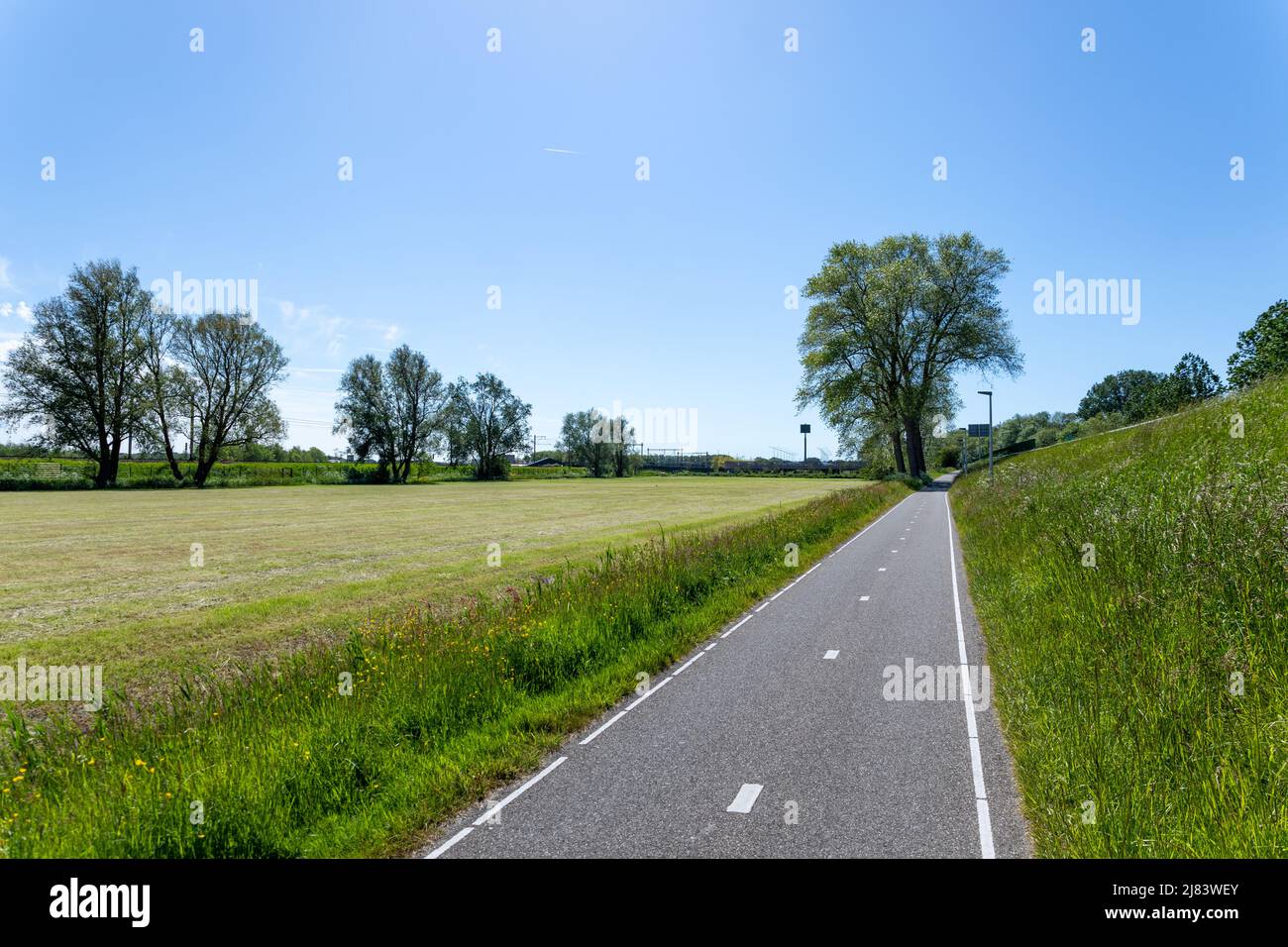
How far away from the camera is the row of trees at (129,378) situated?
59.7 metres

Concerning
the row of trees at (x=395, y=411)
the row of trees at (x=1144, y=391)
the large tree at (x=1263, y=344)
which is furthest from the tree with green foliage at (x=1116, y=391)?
the row of trees at (x=395, y=411)

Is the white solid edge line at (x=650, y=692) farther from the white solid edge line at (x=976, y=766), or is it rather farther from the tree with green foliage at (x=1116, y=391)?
the tree with green foliage at (x=1116, y=391)

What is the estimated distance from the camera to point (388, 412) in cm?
9762

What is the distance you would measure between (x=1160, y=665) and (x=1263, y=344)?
63906 mm

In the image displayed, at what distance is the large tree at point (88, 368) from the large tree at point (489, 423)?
4899cm

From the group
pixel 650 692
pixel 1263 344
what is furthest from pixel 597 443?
pixel 650 692

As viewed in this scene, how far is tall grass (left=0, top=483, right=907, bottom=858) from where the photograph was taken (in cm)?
498

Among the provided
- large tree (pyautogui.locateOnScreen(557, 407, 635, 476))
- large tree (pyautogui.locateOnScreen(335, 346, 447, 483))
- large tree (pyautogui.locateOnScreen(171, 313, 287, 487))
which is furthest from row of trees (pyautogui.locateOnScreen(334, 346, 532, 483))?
large tree (pyautogui.locateOnScreen(557, 407, 635, 476))

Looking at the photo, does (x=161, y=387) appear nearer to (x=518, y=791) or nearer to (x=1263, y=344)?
(x=518, y=791)

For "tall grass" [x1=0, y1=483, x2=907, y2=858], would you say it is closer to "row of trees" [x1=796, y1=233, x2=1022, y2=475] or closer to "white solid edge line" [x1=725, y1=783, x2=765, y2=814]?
"white solid edge line" [x1=725, y1=783, x2=765, y2=814]
